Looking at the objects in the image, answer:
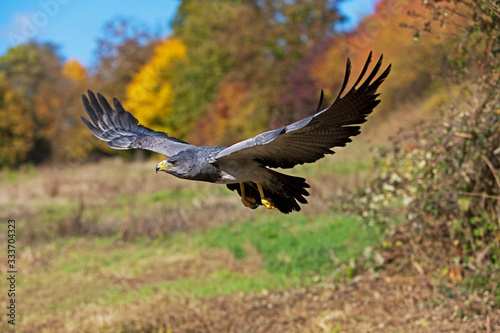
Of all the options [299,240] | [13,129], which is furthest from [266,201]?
[13,129]

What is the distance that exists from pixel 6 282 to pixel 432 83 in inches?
893

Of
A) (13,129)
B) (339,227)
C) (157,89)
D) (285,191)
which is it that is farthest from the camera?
(13,129)

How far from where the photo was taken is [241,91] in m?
35.8

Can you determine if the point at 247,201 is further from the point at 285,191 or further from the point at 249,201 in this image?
the point at 285,191

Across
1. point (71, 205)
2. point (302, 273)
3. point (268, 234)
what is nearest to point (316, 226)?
point (268, 234)

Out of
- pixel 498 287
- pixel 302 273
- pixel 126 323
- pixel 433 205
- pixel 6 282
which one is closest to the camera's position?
pixel 498 287

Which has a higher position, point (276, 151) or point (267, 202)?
point (276, 151)

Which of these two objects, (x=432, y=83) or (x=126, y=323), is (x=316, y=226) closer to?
(x=126, y=323)

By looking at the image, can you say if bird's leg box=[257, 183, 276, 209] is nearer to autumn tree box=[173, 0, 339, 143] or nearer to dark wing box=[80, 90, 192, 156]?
dark wing box=[80, 90, 192, 156]

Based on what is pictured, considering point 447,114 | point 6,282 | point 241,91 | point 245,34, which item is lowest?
point 6,282

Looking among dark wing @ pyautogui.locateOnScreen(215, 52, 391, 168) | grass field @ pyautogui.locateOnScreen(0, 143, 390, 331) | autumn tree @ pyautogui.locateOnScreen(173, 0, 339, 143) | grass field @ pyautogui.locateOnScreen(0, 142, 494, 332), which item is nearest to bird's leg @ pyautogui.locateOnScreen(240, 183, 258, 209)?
dark wing @ pyautogui.locateOnScreen(215, 52, 391, 168)

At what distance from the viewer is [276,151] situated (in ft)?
13.3

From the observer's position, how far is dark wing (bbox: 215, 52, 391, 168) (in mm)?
3562

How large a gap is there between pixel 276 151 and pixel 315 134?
36 centimetres
